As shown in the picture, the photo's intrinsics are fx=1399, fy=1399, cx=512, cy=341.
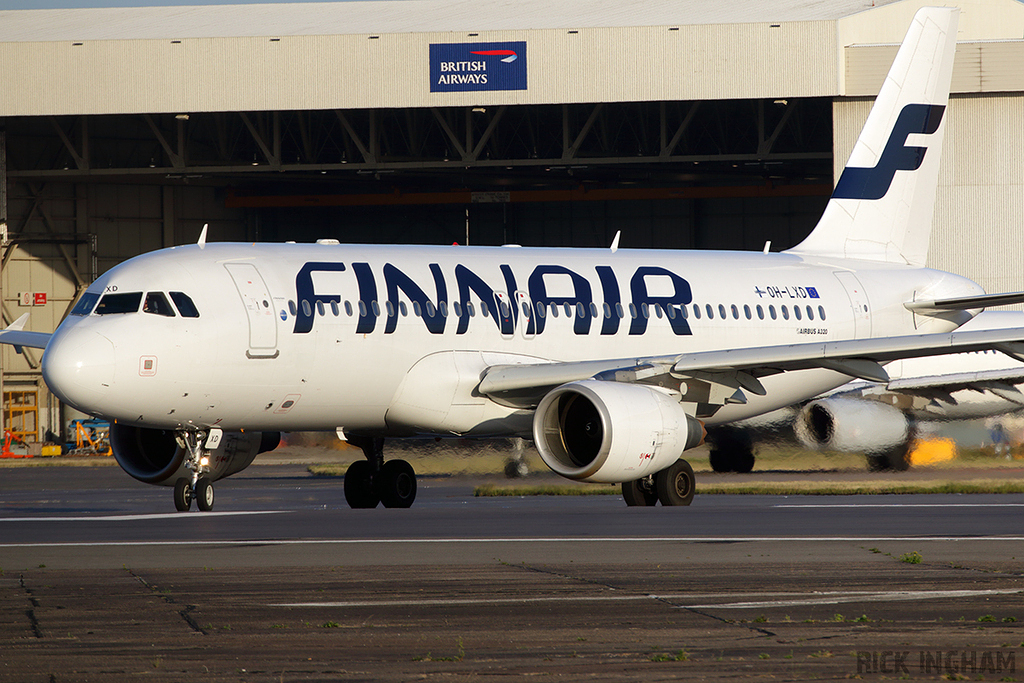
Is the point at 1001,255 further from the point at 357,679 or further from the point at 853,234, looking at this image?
the point at 357,679

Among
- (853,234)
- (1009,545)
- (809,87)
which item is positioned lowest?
(1009,545)

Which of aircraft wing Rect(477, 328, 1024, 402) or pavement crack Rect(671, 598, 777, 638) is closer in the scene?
pavement crack Rect(671, 598, 777, 638)

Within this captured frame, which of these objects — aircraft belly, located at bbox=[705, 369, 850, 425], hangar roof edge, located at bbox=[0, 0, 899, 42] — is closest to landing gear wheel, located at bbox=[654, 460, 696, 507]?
aircraft belly, located at bbox=[705, 369, 850, 425]

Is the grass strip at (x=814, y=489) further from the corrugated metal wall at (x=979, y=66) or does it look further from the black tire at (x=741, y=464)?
the corrugated metal wall at (x=979, y=66)

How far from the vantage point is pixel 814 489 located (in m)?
26.5

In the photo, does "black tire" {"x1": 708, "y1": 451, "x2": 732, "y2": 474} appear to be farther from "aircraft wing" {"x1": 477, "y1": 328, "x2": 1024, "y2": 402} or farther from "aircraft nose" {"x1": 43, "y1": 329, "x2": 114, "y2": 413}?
"aircraft nose" {"x1": 43, "y1": 329, "x2": 114, "y2": 413}

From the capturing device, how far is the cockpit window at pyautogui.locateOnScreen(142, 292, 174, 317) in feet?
61.5

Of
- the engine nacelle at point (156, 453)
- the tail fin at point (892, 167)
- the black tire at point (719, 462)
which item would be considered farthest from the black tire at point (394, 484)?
the tail fin at point (892, 167)

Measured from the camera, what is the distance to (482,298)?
21.7 meters

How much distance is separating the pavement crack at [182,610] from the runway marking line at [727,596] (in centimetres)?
62

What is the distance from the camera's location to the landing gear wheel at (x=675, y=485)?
21.8 metres

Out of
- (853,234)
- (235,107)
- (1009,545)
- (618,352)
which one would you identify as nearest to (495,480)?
(618,352)

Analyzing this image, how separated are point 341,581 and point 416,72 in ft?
103

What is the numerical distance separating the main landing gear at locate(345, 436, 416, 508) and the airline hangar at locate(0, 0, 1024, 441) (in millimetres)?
19975
